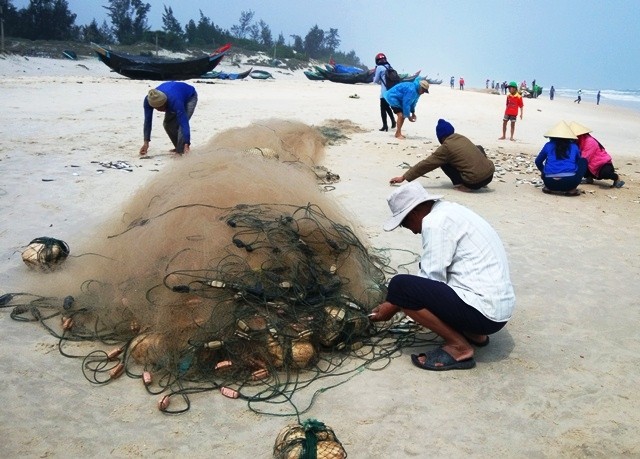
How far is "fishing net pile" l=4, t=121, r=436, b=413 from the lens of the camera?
2971mm

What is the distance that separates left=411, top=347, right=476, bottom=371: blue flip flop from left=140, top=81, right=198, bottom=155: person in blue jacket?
5489 millimetres

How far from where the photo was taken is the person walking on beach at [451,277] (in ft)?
9.79

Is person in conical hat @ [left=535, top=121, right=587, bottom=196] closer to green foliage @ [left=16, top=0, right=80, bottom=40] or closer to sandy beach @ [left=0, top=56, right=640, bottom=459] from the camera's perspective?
sandy beach @ [left=0, top=56, right=640, bottom=459]

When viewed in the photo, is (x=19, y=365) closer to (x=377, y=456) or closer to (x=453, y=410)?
(x=377, y=456)

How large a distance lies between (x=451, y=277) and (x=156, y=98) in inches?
232

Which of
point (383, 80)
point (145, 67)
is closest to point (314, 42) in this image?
point (145, 67)

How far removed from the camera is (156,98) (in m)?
7.80

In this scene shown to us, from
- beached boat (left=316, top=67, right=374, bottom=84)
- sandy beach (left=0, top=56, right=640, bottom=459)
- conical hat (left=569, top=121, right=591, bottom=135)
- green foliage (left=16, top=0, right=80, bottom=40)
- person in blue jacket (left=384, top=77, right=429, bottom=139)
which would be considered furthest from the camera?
green foliage (left=16, top=0, right=80, bottom=40)

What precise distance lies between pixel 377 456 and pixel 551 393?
3.50 feet

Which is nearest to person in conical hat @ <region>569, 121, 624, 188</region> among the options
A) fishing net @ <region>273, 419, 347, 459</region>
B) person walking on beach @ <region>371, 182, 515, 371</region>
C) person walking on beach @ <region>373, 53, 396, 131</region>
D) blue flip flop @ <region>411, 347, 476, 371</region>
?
person walking on beach @ <region>373, 53, 396, 131</region>

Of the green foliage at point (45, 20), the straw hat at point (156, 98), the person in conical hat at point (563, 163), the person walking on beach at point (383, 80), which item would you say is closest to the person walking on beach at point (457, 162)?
the person in conical hat at point (563, 163)

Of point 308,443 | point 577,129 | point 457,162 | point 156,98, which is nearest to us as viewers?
point 308,443

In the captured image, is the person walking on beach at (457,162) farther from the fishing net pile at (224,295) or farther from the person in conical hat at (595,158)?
the fishing net pile at (224,295)

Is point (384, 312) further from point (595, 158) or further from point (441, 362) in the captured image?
point (595, 158)
